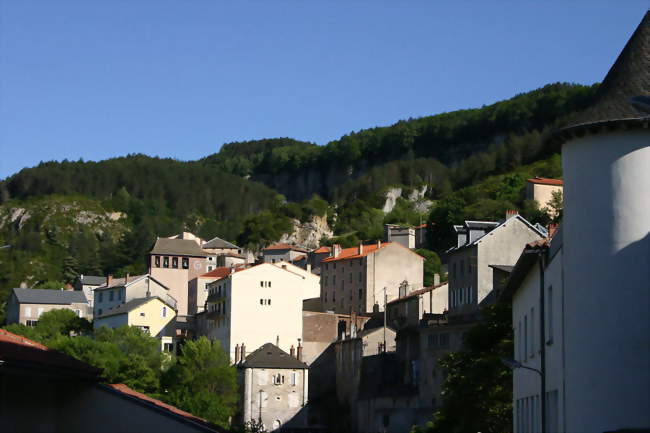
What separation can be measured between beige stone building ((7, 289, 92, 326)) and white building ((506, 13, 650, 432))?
12377cm

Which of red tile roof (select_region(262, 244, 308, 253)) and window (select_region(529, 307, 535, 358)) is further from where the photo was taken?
red tile roof (select_region(262, 244, 308, 253))

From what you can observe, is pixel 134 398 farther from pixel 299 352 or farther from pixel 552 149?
pixel 299 352


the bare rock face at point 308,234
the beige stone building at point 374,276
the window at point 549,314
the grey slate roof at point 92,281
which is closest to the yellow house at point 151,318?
the beige stone building at point 374,276

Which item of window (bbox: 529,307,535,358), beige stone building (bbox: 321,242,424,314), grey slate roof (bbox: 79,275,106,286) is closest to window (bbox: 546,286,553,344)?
window (bbox: 529,307,535,358)

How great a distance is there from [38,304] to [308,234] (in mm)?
60725

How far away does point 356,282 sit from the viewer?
4651 inches

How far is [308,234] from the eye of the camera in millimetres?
193625

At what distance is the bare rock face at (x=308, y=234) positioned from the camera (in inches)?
7416

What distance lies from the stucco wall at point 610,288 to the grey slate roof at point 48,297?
5073 inches

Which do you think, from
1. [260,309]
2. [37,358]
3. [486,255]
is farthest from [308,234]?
[37,358]

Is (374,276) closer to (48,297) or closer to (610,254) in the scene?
(48,297)

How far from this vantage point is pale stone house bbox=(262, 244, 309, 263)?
162875mm

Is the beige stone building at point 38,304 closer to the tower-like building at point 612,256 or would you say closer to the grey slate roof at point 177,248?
the grey slate roof at point 177,248

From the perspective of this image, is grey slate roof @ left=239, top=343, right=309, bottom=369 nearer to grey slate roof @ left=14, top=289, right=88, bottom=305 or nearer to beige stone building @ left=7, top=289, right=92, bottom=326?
beige stone building @ left=7, top=289, right=92, bottom=326
